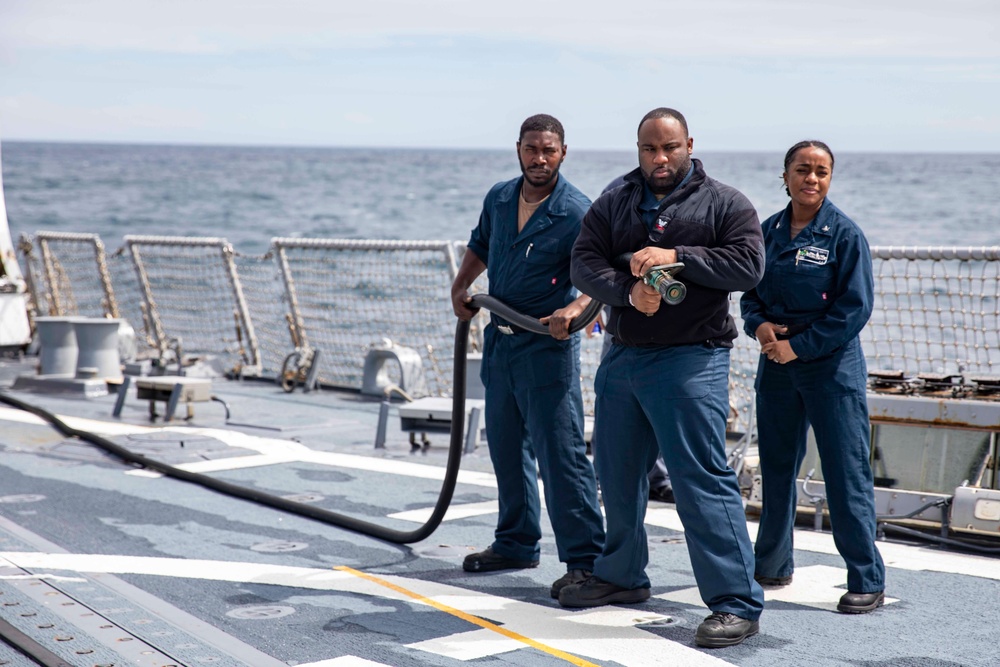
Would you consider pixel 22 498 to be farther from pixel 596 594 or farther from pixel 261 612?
pixel 596 594

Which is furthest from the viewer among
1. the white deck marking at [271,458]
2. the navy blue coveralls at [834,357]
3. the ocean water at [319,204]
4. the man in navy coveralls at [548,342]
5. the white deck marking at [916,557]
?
the ocean water at [319,204]

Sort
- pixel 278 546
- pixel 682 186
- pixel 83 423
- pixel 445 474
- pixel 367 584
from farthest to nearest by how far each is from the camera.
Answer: pixel 83 423 < pixel 445 474 < pixel 278 546 < pixel 367 584 < pixel 682 186

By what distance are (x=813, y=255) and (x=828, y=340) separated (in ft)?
1.08

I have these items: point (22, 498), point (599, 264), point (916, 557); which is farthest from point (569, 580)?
point (22, 498)

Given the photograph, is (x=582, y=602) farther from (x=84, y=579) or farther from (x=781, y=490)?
(x=84, y=579)

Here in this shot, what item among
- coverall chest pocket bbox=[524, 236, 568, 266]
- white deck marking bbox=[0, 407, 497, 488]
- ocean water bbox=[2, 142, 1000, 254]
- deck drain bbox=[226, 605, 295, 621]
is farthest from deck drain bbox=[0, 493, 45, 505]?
ocean water bbox=[2, 142, 1000, 254]

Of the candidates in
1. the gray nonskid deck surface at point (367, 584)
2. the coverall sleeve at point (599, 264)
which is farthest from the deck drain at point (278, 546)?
the coverall sleeve at point (599, 264)

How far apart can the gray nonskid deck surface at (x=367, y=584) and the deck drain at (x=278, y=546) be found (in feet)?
0.06

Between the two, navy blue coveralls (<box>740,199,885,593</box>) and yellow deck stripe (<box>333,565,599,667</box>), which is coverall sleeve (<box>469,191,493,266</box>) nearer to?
navy blue coveralls (<box>740,199,885,593</box>)

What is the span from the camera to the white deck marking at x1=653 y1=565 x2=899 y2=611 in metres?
4.32

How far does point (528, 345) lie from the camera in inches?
176

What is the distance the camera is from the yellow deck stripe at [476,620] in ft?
12.1

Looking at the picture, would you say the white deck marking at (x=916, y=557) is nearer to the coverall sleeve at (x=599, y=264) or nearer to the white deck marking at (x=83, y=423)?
the coverall sleeve at (x=599, y=264)

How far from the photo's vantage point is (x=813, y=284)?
13.9 ft
